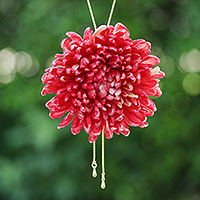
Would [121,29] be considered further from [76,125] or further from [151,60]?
[76,125]

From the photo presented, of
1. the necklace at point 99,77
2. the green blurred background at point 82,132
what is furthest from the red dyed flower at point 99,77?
the green blurred background at point 82,132

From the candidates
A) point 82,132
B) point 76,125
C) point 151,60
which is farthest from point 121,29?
point 82,132

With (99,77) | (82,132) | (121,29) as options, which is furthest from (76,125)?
(82,132)

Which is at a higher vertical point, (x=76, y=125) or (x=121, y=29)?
(x=121, y=29)

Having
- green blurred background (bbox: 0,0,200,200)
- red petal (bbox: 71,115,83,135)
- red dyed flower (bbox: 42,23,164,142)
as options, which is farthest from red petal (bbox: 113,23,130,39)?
green blurred background (bbox: 0,0,200,200)

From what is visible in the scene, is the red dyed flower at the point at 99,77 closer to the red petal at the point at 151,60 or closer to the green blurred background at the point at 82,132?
the red petal at the point at 151,60

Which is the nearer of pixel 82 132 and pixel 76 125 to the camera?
pixel 76 125

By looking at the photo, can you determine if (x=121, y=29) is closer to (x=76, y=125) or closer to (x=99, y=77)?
(x=99, y=77)
